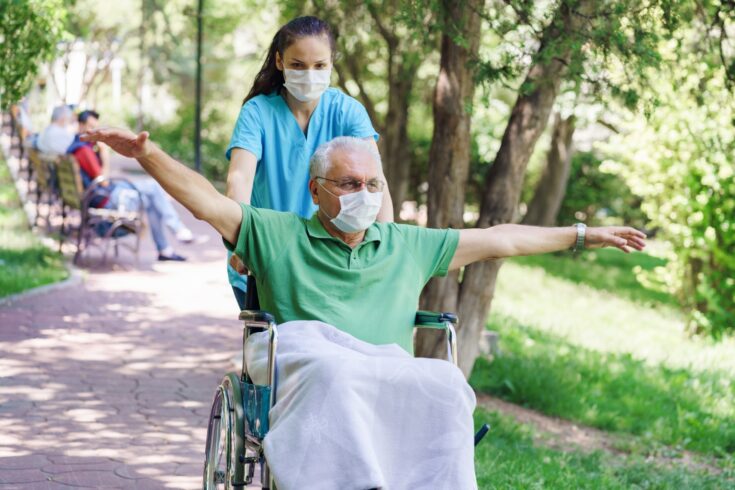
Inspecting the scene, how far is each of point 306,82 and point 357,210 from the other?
2.35ft

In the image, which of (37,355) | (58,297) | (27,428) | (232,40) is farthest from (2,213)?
(232,40)

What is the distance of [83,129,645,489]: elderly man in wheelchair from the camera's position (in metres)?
3.17

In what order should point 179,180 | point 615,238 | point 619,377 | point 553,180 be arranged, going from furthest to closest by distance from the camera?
point 553,180 < point 619,377 < point 615,238 < point 179,180

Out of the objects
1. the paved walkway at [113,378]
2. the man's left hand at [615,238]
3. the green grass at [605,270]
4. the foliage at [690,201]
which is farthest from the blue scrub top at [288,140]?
the green grass at [605,270]

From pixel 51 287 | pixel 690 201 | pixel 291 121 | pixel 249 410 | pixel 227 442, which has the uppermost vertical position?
pixel 291 121

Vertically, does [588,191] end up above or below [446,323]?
above

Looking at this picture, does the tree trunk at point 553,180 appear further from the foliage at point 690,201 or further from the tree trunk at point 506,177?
the tree trunk at point 506,177

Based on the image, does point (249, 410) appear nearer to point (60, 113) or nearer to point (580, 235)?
point (580, 235)

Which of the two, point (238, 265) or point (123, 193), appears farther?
point (123, 193)

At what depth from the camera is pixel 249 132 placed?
4.14 meters

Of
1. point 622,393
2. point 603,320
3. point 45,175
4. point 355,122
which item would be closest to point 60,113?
point 45,175

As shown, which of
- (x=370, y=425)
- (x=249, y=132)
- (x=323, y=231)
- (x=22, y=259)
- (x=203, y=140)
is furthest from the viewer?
(x=203, y=140)

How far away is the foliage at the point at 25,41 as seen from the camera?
802 cm

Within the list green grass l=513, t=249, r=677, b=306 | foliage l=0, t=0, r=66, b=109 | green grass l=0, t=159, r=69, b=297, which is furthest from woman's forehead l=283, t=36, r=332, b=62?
green grass l=513, t=249, r=677, b=306
